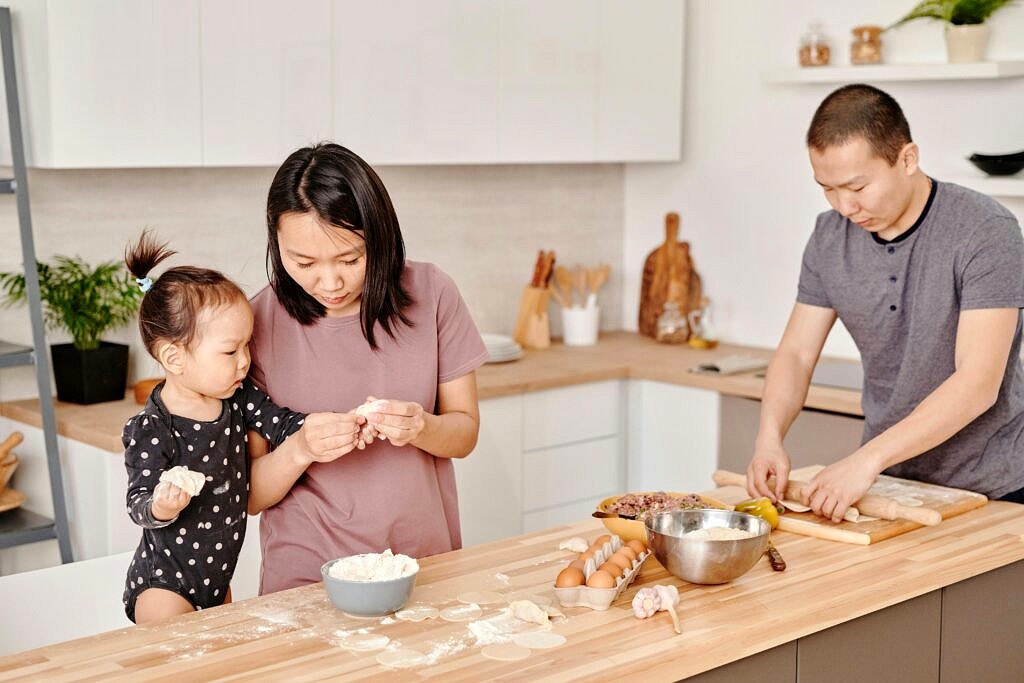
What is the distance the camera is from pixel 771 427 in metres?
2.59

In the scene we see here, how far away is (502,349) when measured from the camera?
4055 mm

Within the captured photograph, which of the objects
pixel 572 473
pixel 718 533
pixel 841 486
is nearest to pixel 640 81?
pixel 572 473

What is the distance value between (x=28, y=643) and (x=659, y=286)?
2.92m

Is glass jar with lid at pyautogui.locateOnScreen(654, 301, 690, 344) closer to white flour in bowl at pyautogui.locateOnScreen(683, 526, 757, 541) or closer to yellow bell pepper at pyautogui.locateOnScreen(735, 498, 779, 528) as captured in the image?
yellow bell pepper at pyautogui.locateOnScreen(735, 498, 779, 528)

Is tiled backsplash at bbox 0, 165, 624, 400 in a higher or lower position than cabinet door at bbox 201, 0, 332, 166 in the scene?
lower

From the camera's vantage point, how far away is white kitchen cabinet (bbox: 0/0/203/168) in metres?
3.06

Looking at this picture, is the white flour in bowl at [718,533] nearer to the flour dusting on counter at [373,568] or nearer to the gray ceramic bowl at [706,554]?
the gray ceramic bowl at [706,554]

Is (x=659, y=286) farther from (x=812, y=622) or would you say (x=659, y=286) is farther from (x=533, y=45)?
(x=812, y=622)

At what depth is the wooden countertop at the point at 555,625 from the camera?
5.37 feet

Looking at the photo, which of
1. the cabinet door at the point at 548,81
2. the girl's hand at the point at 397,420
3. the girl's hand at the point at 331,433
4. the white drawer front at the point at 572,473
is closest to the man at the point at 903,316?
the girl's hand at the point at 397,420

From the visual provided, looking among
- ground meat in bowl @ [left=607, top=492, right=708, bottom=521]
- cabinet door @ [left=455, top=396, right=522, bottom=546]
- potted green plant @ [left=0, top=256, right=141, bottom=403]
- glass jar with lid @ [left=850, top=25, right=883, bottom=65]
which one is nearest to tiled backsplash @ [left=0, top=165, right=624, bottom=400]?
potted green plant @ [left=0, top=256, right=141, bottom=403]

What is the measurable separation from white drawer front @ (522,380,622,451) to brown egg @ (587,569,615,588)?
1.95m

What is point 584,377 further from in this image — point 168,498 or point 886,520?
point 168,498

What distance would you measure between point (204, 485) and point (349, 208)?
50cm
